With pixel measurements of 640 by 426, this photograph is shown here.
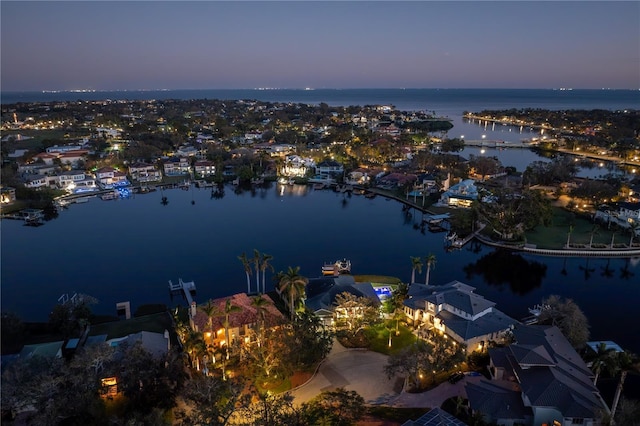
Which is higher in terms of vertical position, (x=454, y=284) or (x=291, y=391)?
(x=454, y=284)

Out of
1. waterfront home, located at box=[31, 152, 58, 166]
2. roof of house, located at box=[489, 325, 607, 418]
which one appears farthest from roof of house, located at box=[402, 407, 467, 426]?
waterfront home, located at box=[31, 152, 58, 166]

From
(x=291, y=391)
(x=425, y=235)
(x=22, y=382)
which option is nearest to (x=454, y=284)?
(x=291, y=391)

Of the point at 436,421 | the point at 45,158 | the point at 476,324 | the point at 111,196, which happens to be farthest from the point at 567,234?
the point at 45,158

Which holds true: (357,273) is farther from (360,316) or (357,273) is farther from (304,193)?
(304,193)

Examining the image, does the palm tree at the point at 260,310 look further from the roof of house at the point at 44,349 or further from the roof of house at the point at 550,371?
the roof of house at the point at 550,371

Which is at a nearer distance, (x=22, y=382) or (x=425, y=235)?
(x=22, y=382)

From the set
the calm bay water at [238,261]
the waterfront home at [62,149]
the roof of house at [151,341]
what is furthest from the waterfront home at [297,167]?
the roof of house at [151,341]

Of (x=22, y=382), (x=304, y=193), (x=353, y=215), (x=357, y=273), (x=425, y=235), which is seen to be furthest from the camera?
(x=304, y=193)

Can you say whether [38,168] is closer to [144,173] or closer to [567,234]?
[144,173]
